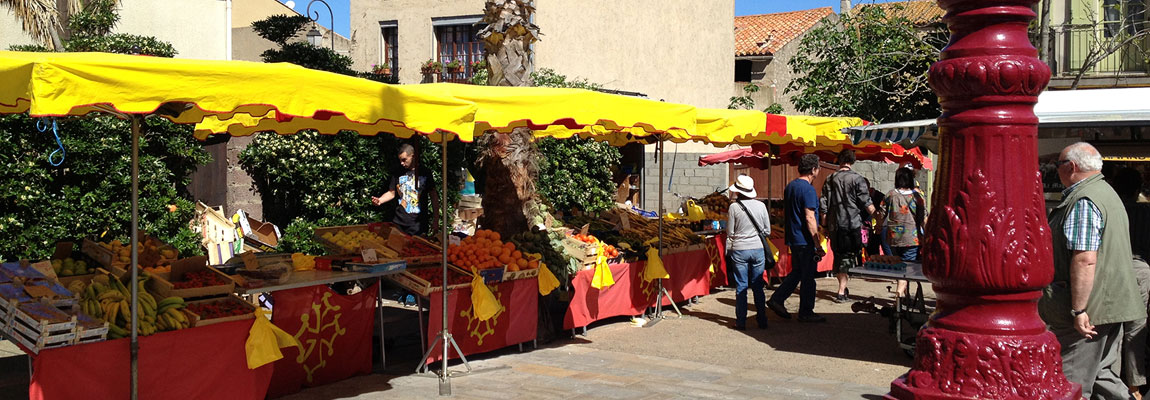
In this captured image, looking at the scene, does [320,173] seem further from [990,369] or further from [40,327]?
[990,369]

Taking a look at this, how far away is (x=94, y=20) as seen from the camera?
1561 cm

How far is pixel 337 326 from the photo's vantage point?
24.0 feet

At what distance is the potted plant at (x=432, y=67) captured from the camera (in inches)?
893

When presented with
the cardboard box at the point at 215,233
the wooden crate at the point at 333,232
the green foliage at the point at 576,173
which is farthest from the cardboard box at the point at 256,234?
the green foliage at the point at 576,173

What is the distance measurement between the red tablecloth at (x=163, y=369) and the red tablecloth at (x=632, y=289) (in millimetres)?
3628

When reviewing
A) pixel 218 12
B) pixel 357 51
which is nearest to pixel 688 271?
pixel 218 12

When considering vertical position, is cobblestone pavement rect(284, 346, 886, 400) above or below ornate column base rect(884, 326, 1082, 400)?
below

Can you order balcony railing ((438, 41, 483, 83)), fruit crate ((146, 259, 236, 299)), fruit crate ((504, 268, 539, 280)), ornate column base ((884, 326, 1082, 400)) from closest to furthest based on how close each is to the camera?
ornate column base ((884, 326, 1082, 400)), fruit crate ((146, 259, 236, 299)), fruit crate ((504, 268, 539, 280)), balcony railing ((438, 41, 483, 83))

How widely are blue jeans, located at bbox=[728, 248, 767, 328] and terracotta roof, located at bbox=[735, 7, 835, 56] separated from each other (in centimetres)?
2548

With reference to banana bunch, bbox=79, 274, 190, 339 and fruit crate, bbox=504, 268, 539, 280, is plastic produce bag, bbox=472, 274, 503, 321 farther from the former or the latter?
banana bunch, bbox=79, 274, 190, 339

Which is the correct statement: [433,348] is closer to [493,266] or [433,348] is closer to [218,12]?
[493,266]

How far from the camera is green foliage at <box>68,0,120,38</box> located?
15.6m

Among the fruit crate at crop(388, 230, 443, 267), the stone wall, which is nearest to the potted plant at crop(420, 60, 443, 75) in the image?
the stone wall

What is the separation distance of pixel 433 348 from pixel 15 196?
218 inches
